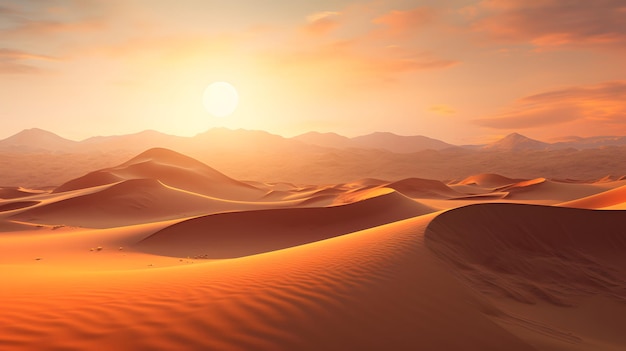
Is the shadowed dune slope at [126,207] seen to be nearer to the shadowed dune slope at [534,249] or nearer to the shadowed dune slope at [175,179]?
the shadowed dune slope at [175,179]

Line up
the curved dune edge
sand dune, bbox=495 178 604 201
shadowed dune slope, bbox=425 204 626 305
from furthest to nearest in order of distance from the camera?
sand dune, bbox=495 178 604 201 → the curved dune edge → shadowed dune slope, bbox=425 204 626 305

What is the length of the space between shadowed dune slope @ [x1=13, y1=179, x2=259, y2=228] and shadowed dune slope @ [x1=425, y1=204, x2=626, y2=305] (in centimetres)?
1669

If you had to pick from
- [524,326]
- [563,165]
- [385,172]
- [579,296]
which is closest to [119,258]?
[524,326]

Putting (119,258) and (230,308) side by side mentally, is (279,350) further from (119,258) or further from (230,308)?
(119,258)

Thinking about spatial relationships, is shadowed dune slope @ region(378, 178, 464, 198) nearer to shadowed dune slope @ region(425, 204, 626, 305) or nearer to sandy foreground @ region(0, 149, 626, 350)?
sandy foreground @ region(0, 149, 626, 350)

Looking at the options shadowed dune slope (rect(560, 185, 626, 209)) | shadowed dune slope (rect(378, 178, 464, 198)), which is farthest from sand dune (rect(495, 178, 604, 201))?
shadowed dune slope (rect(560, 185, 626, 209))

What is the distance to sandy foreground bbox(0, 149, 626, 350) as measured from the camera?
11.8 ft

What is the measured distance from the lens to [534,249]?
9711mm

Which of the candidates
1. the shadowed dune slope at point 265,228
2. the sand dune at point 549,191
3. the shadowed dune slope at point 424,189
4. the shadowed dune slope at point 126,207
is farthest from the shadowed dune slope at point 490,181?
the shadowed dune slope at point 126,207

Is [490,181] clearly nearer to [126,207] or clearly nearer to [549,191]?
[549,191]

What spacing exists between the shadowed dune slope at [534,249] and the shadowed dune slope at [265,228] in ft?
21.3

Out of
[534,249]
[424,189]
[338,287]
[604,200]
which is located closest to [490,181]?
[424,189]

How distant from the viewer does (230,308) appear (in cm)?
404

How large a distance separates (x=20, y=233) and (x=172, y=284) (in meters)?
15.0
